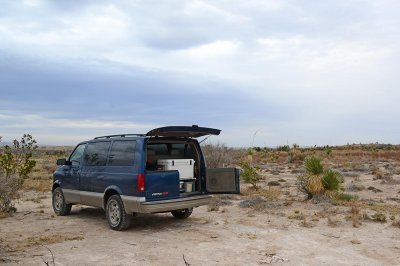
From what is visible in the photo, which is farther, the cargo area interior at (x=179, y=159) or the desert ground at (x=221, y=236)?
the cargo area interior at (x=179, y=159)

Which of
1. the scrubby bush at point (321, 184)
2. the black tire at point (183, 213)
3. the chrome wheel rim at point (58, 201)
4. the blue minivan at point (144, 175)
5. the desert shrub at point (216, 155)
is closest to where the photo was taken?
the blue minivan at point (144, 175)

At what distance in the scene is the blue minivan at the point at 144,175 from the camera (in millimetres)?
9078

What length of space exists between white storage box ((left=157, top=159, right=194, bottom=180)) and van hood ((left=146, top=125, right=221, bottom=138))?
0.63 meters

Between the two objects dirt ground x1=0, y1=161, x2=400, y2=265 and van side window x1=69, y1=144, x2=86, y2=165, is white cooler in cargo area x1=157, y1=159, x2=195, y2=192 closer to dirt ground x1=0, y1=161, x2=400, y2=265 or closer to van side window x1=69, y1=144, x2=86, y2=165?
dirt ground x1=0, y1=161, x2=400, y2=265

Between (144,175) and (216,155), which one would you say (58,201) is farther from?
(216,155)

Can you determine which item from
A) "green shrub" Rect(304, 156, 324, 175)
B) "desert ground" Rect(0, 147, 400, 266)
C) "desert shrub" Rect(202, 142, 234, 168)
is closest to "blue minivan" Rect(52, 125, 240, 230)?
"desert ground" Rect(0, 147, 400, 266)

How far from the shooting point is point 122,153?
967cm

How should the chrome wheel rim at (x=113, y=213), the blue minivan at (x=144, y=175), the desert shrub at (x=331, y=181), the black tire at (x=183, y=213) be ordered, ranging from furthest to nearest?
the desert shrub at (x=331, y=181) < the black tire at (x=183, y=213) < the chrome wheel rim at (x=113, y=213) < the blue minivan at (x=144, y=175)

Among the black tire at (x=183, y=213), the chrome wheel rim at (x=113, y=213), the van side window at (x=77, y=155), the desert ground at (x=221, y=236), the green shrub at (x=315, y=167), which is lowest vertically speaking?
the desert ground at (x=221, y=236)

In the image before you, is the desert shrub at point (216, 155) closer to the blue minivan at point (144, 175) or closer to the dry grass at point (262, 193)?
the dry grass at point (262, 193)

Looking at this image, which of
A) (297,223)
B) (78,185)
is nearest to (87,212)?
(78,185)

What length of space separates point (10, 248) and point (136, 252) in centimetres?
242

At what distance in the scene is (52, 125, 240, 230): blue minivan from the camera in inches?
357

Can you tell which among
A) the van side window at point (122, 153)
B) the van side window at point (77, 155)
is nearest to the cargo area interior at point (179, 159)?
the van side window at point (122, 153)
